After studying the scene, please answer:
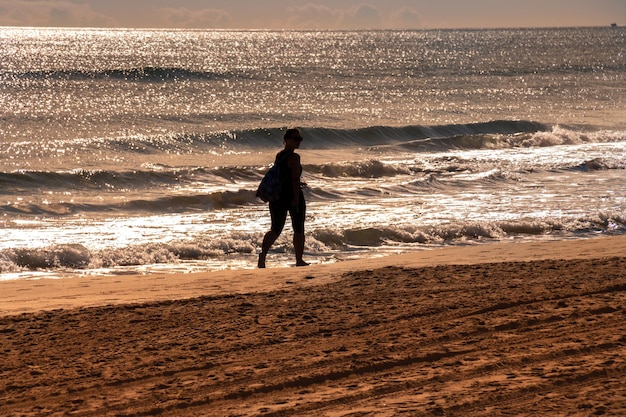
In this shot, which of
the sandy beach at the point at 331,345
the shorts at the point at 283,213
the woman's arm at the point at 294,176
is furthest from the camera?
the shorts at the point at 283,213

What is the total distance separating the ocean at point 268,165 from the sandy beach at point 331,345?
371cm

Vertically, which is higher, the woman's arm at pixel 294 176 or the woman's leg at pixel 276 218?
the woman's arm at pixel 294 176

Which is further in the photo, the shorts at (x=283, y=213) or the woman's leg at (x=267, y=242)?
the woman's leg at (x=267, y=242)

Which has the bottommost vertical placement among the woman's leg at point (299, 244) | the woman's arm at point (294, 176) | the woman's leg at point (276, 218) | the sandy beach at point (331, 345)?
the sandy beach at point (331, 345)

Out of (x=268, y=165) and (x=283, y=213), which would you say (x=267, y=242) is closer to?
(x=283, y=213)

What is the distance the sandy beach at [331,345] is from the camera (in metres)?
5.02

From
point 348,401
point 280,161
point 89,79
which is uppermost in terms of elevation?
point 89,79

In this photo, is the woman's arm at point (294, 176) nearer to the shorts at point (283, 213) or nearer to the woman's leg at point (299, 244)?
the shorts at point (283, 213)

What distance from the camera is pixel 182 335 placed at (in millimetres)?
6461

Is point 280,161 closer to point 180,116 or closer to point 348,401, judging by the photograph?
point 348,401

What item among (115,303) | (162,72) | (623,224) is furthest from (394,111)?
(115,303)

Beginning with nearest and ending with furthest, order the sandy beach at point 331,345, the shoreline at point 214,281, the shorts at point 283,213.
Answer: the sandy beach at point 331,345 → the shoreline at point 214,281 → the shorts at point 283,213

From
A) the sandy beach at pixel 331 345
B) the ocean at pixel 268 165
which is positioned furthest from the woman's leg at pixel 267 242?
the ocean at pixel 268 165

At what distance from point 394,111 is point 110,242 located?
1034 inches
